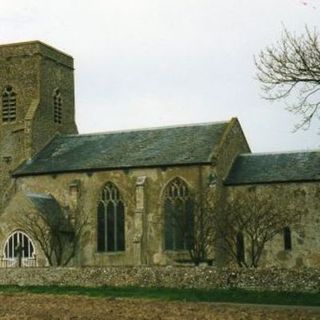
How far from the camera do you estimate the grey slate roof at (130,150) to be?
57094 mm

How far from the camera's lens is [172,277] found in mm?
38875

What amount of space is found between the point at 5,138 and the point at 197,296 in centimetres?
3575

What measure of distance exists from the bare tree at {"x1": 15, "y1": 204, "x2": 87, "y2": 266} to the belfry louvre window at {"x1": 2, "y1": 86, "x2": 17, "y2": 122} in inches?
470

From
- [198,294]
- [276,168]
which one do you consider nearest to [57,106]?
[276,168]

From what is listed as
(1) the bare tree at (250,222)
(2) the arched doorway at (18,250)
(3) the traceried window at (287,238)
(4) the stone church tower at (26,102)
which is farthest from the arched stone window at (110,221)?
(3) the traceried window at (287,238)

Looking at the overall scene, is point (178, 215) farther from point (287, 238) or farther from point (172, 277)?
point (172, 277)

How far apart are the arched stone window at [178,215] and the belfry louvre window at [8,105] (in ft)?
57.6

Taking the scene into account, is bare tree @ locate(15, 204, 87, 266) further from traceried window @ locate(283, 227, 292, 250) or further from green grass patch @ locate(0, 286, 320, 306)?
traceried window @ locate(283, 227, 292, 250)

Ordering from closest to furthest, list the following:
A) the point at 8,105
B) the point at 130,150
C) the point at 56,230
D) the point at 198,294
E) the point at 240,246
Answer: the point at 198,294
the point at 240,246
the point at 56,230
the point at 130,150
the point at 8,105

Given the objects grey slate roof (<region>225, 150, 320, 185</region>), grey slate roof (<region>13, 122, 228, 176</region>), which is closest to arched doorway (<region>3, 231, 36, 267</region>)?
grey slate roof (<region>13, 122, 228, 176</region>)

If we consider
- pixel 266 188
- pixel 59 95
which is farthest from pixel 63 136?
pixel 266 188

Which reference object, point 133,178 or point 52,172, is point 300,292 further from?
point 52,172

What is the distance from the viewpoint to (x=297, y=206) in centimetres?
5381

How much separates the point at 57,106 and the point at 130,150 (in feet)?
38.0
